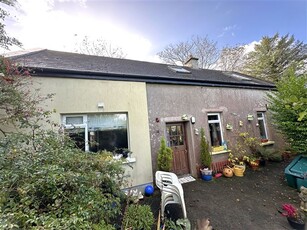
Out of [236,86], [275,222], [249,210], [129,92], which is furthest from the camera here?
[236,86]

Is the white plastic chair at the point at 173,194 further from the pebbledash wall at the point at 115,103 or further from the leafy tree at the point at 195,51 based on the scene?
the leafy tree at the point at 195,51

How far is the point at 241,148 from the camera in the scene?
8.02 m

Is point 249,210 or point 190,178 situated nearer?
point 249,210

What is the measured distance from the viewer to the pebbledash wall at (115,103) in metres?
4.88

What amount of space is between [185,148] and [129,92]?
12.2 ft

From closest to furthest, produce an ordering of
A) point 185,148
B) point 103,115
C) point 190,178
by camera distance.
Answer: point 103,115 → point 190,178 → point 185,148

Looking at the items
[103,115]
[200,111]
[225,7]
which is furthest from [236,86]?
[103,115]

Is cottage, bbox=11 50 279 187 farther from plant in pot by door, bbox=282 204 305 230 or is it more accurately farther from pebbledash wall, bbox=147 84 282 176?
plant in pot by door, bbox=282 204 305 230

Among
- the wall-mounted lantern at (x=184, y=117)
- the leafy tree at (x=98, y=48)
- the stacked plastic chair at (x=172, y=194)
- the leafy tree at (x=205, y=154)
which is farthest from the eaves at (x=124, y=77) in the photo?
the leafy tree at (x=98, y=48)

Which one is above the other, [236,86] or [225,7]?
[225,7]

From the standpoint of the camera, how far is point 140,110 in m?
5.96

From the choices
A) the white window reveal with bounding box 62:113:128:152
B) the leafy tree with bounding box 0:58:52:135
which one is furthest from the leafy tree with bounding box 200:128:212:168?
the leafy tree with bounding box 0:58:52:135

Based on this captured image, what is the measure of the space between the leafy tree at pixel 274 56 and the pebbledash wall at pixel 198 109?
45.0 ft

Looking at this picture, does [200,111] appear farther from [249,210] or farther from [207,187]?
[249,210]
